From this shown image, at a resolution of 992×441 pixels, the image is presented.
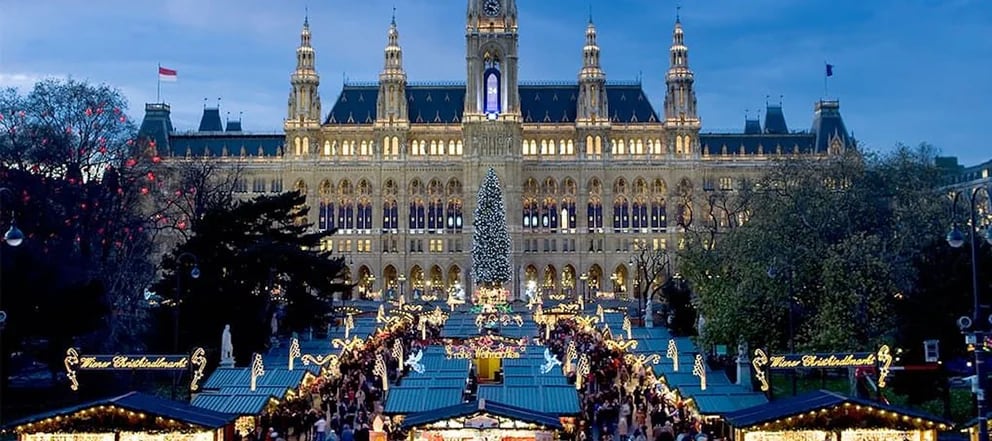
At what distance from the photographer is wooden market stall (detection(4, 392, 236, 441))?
22016mm

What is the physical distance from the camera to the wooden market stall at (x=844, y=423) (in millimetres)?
22094

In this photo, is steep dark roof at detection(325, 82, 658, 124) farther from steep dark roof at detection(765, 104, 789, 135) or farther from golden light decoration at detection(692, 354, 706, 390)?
golden light decoration at detection(692, 354, 706, 390)

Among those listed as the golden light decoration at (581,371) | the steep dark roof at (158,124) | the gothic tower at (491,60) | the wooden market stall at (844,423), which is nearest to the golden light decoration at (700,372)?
the wooden market stall at (844,423)

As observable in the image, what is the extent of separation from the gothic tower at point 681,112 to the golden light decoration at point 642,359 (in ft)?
221

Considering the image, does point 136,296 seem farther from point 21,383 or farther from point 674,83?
point 674,83

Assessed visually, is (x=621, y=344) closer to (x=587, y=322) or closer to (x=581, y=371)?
(x=581, y=371)

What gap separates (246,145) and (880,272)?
293 ft

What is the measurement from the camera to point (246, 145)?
11394 centimetres

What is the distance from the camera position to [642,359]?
3809 centimetres

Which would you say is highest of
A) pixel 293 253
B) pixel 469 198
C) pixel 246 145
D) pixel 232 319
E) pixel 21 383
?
pixel 246 145

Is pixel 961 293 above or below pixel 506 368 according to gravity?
above

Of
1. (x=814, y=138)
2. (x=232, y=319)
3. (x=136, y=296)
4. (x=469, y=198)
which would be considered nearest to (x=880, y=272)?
(x=232, y=319)

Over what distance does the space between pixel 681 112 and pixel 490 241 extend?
30.8 metres

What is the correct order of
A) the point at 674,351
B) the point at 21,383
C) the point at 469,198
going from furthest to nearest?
the point at 469,198
the point at 21,383
the point at 674,351
